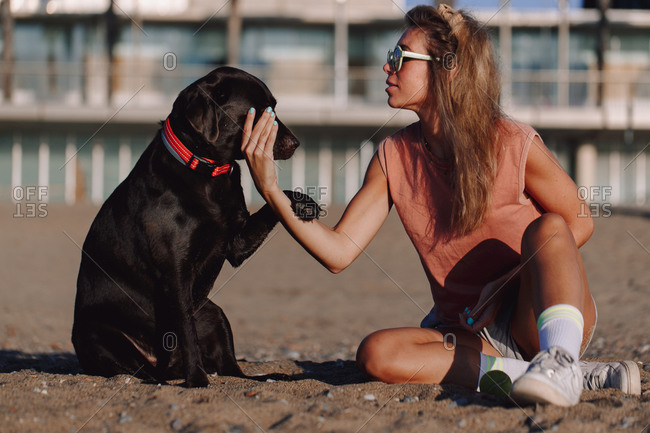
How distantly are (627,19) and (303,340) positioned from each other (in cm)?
2174

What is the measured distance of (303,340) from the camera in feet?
22.2

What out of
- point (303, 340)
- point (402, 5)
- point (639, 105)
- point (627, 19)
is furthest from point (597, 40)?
point (303, 340)

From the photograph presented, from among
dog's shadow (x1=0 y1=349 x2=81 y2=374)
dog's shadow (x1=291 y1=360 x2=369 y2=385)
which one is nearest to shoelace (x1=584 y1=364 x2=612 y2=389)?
dog's shadow (x1=291 y1=360 x2=369 y2=385)

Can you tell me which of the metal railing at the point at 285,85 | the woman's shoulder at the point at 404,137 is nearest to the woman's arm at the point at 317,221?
the woman's shoulder at the point at 404,137

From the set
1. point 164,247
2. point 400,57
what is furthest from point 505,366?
point 164,247

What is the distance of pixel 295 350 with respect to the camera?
5.93m

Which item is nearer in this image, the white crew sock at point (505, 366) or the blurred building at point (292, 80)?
the white crew sock at point (505, 366)

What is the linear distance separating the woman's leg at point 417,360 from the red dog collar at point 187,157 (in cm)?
109

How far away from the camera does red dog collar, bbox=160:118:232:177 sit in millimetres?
3551

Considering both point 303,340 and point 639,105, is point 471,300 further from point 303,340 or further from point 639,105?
point 639,105

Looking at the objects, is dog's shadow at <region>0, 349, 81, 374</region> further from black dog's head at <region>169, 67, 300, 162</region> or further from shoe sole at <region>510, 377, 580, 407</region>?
shoe sole at <region>510, 377, 580, 407</region>

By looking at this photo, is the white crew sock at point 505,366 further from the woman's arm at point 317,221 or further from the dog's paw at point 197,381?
the dog's paw at point 197,381

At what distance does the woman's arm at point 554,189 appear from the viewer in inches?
129

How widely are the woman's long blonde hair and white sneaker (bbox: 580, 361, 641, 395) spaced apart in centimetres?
78
